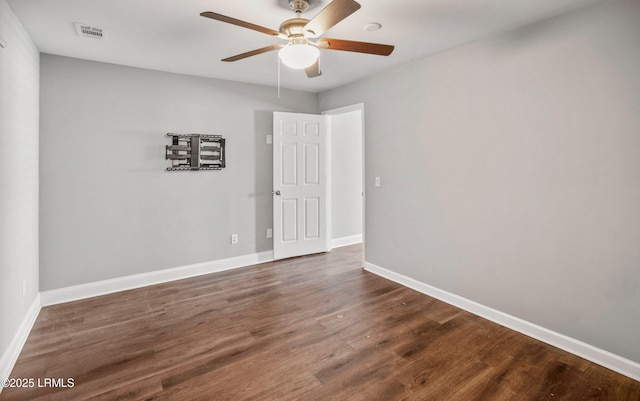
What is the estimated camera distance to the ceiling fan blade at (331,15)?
64.0 inches

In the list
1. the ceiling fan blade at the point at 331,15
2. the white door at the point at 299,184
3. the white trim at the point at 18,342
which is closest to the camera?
the ceiling fan blade at the point at 331,15

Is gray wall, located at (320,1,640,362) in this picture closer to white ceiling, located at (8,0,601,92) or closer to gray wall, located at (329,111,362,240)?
white ceiling, located at (8,0,601,92)

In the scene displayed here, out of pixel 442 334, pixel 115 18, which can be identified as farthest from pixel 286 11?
pixel 442 334

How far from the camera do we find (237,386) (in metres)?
1.98

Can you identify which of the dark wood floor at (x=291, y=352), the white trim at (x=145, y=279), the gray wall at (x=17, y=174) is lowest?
the dark wood floor at (x=291, y=352)

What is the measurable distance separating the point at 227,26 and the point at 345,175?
342cm

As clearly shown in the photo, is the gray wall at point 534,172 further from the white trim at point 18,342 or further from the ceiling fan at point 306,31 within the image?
the white trim at point 18,342

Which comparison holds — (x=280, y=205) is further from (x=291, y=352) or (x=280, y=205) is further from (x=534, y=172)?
(x=534, y=172)

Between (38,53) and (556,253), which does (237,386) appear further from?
(38,53)

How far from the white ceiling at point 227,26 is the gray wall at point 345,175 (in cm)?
201

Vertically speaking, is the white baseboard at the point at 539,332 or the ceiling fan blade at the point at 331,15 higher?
the ceiling fan blade at the point at 331,15

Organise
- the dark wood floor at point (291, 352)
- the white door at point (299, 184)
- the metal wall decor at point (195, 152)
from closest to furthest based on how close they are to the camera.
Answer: the dark wood floor at point (291, 352)
the metal wall decor at point (195, 152)
the white door at point (299, 184)

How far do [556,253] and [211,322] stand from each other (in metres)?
2.85

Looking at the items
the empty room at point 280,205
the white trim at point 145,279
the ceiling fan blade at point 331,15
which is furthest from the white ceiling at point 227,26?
the white trim at point 145,279
